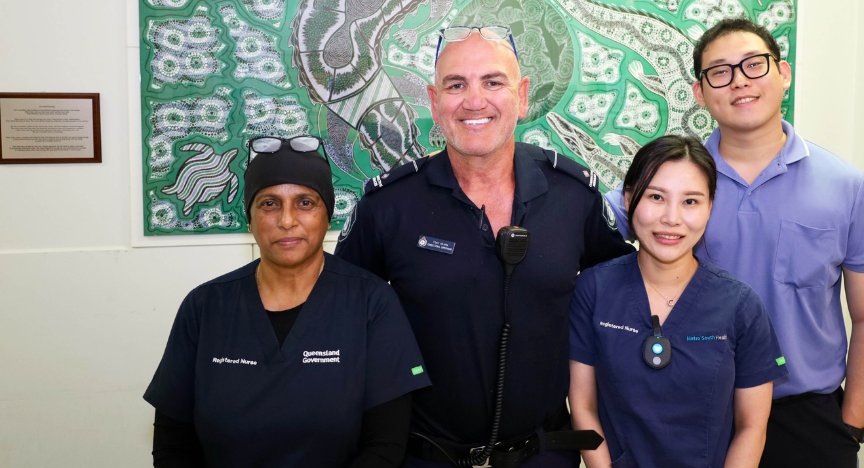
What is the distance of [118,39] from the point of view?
92.5 inches

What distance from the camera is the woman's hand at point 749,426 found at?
140 centimetres

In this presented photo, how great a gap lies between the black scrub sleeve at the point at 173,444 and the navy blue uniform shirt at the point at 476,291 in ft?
1.76

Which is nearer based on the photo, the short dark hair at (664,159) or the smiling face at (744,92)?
the short dark hair at (664,159)

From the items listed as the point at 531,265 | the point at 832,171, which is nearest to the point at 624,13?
the point at 832,171

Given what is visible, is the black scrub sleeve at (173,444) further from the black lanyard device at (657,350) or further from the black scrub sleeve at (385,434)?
the black lanyard device at (657,350)

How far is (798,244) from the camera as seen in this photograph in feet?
5.38

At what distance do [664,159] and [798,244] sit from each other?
51 centimetres

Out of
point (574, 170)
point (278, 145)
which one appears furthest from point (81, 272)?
point (574, 170)

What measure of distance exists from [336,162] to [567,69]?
113cm

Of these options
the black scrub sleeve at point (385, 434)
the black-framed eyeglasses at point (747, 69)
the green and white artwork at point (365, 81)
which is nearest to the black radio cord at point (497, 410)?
the black scrub sleeve at point (385, 434)

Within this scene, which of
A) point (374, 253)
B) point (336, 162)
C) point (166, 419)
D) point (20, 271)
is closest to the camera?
point (166, 419)

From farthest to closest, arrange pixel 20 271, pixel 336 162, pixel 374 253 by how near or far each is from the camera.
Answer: pixel 336 162 < pixel 20 271 < pixel 374 253

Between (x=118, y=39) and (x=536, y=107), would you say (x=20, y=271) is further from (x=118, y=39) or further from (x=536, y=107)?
(x=536, y=107)

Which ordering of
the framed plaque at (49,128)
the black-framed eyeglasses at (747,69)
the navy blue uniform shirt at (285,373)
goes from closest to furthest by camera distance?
the navy blue uniform shirt at (285,373)
the black-framed eyeglasses at (747,69)
the framed plaque at (49,128)
